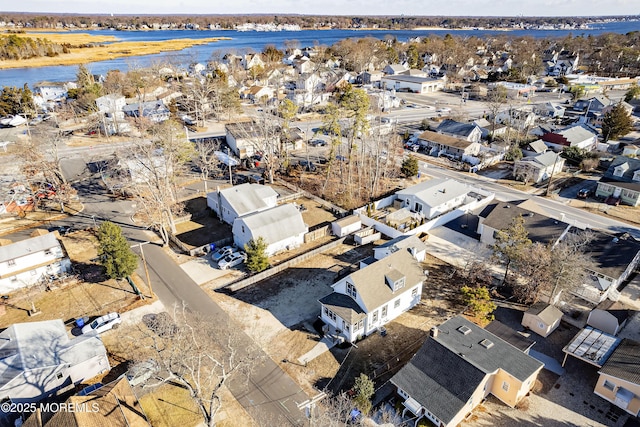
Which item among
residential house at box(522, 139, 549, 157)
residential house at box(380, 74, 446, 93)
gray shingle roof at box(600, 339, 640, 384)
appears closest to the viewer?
gray shingle roof at box(600, 339, 640, 384)

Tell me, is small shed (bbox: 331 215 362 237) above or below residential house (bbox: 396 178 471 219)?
below

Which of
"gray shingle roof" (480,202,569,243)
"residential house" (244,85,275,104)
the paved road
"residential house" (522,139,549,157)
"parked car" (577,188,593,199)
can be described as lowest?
the paved road

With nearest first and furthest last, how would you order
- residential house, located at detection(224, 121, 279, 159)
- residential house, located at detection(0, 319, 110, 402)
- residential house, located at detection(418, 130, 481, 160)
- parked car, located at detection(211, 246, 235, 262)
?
1. residential house, located at detection(0, 319, 110, 402)
2. parked car, located at detection(211, 246, 235, 262)
3. residential house, located at detection(224, 121, 279, 159)
4. residential house, located at detection(418, 130, 481, 160)

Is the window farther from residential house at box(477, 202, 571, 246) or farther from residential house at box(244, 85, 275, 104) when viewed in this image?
residential house at box(244, 85, 275, 104)

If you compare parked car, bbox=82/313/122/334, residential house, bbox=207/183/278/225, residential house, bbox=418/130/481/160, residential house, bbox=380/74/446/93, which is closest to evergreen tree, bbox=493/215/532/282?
residential house, bbox=207/183/278/225

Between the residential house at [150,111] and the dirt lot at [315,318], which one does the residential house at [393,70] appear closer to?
the residential house at [150,111]

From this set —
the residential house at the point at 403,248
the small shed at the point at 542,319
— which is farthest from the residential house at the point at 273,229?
the small shed at the point at 542,319

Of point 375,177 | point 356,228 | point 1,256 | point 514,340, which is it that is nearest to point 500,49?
point 375,177
